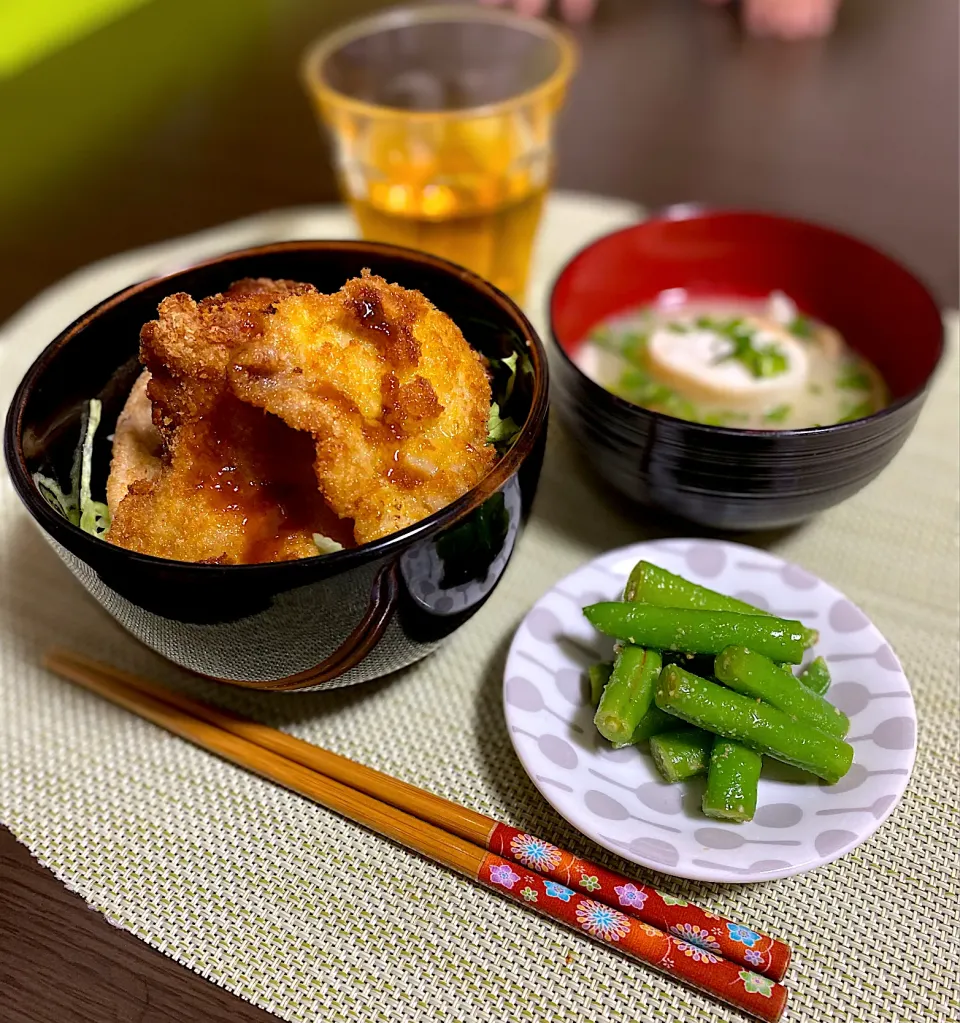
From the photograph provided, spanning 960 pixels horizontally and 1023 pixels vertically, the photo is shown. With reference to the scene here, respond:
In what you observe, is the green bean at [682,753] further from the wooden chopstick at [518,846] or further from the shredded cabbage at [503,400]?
the shredded cabbage at [503,400]

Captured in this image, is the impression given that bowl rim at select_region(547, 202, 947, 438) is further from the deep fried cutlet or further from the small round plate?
the deep fried cutlet

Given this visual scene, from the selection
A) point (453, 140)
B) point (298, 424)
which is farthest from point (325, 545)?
point (453, 140)

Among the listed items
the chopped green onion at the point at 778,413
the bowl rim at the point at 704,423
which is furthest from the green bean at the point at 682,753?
the chopped green onion at the point at 778,413

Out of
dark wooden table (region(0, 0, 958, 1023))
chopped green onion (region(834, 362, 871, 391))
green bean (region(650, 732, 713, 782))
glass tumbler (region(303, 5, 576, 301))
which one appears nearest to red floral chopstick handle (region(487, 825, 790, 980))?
green bean (region(650, 732, 713, 782))

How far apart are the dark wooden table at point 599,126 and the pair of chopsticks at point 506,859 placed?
1.11 m

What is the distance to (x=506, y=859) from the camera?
0.93 metres

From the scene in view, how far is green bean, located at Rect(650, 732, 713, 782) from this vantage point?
97cm

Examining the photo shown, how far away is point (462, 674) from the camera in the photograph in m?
1.16

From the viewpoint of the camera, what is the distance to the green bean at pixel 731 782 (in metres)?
0.91

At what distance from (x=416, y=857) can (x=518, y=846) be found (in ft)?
0.36

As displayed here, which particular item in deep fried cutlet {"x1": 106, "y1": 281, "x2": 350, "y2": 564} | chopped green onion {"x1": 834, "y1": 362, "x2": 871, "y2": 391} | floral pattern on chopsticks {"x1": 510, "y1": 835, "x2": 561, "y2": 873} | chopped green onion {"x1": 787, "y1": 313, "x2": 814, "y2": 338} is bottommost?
floral pattern on chopsticks {"x1": 510, "y1": 835, "x2": 561, "y2": 873}

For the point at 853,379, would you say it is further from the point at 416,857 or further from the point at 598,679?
the point at 416,857

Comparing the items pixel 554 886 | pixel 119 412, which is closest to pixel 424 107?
pixel 119 412

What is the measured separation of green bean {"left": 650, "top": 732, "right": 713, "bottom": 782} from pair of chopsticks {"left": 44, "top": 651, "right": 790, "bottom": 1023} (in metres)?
0.12
